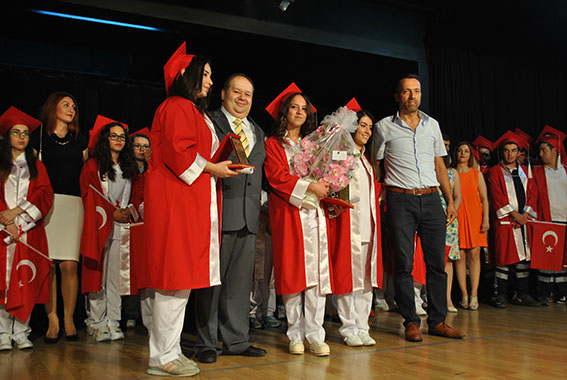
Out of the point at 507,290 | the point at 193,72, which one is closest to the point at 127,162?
the point at 193,72

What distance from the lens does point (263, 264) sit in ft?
14.0

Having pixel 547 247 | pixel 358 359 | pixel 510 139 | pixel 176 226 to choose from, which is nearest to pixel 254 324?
pixel 358 359

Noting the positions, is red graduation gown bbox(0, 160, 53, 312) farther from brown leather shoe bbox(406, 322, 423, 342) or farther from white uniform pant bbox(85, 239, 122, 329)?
brown leather shoe bbox(406, 322, 423, 342)

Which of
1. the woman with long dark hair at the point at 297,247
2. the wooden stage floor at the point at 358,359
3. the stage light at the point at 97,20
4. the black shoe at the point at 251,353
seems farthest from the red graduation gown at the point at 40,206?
the stage light at the point at 97,20

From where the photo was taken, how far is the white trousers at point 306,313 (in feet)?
10.2

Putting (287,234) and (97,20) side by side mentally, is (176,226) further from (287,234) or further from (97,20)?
(97,20)

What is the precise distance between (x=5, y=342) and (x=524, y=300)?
15.0 feet

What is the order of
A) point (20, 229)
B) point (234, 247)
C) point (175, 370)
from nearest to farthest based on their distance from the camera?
point (175, 370) → point (234, 247) → point (20, 229)

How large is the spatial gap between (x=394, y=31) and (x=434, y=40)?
53 cm

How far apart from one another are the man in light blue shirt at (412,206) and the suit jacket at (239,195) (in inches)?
38.9

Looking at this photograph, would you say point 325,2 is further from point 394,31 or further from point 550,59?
point 550,59

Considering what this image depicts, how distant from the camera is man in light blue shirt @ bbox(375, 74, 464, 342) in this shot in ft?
11.4

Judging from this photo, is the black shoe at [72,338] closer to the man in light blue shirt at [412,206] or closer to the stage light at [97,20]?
the man in light blue shirt at [412,206]

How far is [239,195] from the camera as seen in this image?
2986 mm
